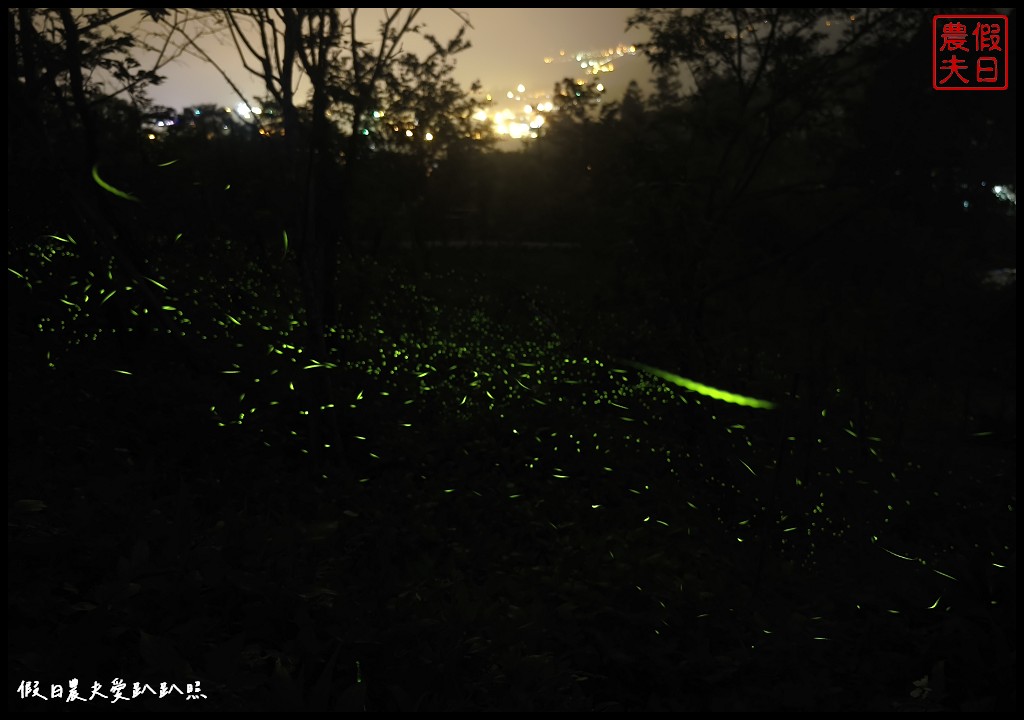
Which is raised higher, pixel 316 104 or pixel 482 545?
pixel 316 104

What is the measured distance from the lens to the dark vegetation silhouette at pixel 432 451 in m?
3.46

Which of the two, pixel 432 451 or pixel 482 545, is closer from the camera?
pixel 482 545

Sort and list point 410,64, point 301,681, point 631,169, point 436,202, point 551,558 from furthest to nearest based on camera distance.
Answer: point 436,202, point 410,64, point 631,169, point 551,558, point 301,681

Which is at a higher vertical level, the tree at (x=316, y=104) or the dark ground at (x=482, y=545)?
the tree at (x=316, y=104)

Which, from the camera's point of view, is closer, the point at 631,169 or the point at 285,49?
the point at 285,49

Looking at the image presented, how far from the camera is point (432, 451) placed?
327 inches

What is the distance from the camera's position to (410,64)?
1184 cm

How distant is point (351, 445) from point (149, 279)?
263cm

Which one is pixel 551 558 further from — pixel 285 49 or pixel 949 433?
pixel 949 433

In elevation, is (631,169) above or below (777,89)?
below

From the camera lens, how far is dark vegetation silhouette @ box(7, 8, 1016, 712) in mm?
3465

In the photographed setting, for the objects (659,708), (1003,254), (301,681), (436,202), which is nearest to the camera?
(301,681)

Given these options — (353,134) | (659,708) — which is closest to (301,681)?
(659,708)

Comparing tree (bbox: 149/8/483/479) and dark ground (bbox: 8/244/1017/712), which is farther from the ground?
tree (bbox: 149/8/483/479)
